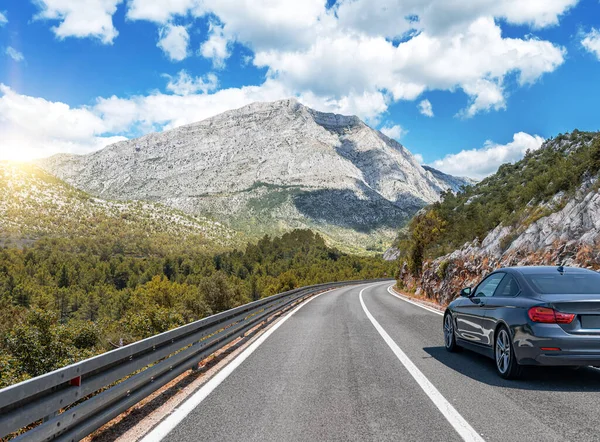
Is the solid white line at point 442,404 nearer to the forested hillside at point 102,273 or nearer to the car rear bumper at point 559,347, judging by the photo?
the car rear bumper at point 559,347

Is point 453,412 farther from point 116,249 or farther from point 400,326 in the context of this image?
point 116,249

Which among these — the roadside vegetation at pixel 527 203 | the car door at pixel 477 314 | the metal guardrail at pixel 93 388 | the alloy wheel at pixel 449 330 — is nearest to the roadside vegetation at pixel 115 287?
the metal guardrail at pixel 93 388

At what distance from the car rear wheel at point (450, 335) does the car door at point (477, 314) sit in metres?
0.36

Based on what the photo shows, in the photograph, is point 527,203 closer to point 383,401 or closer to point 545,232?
point 545,232

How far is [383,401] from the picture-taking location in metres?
4.96

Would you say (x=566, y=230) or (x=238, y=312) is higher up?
(x=566, y=230)

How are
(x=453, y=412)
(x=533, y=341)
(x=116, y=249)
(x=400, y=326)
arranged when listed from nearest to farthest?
(x=453, y=412) < (x=533, y=341) < (x=400, y=326) < (x=116, y=249)

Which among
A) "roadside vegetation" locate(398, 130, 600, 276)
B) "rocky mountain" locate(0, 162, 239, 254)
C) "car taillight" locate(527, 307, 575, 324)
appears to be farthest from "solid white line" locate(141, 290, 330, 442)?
"rocky mountain" locate(0, 162, 239, 254)

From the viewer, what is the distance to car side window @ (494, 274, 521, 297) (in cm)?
622

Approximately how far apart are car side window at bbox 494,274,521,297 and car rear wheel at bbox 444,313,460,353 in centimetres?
165

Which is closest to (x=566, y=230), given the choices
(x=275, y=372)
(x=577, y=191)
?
(x=577, y=191)

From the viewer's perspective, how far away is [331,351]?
8.38m

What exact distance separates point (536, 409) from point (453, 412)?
90 centimetres

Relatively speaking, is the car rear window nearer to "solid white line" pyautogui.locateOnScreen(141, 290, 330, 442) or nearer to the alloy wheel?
the alloy wheel
